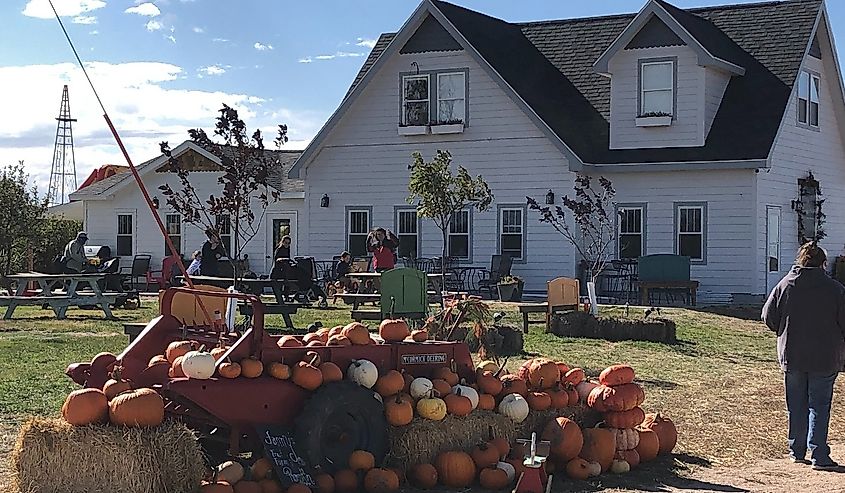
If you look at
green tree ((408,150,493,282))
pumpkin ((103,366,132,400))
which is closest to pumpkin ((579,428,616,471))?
pumpkin ((103,366,132,400))

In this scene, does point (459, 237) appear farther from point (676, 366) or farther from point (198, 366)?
point (198, 366)

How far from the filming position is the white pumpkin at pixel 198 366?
24.4 ft

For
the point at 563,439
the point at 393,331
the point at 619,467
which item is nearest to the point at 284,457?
the point at 393,331

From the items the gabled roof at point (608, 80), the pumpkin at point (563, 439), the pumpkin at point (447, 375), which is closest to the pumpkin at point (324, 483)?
the pumpkin at point (447, 375)

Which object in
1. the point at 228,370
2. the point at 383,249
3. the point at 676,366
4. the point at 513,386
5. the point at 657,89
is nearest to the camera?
the point at 228,370

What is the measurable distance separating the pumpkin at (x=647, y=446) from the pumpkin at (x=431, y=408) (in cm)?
168

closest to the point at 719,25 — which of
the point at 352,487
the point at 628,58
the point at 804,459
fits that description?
the point at 628,58

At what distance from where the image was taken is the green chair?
17.3m

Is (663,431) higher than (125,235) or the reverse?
the reverse

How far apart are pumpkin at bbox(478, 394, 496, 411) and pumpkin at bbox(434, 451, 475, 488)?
0.57 metres

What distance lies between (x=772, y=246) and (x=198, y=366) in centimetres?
2231

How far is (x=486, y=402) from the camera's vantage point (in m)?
8.84

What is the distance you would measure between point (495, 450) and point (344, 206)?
22.2m

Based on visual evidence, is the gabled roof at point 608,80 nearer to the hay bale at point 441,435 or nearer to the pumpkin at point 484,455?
the hay bale at point 441,435
